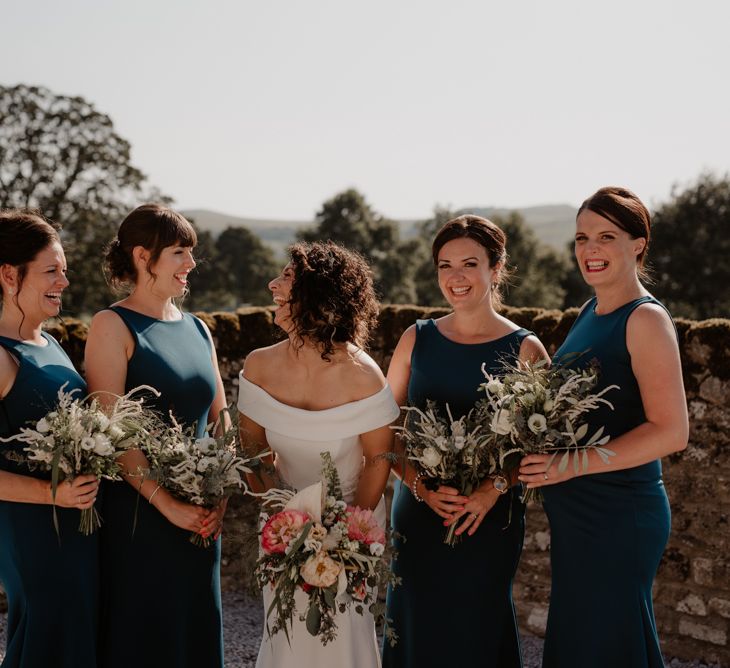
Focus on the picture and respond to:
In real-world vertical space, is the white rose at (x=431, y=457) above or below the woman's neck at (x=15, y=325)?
below

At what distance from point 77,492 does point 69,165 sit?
122 feet

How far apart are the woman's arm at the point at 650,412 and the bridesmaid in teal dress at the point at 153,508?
1528 mm

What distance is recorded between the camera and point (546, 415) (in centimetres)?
343

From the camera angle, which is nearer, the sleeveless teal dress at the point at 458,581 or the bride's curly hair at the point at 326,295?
the bride's curly hair at the point at 326,295

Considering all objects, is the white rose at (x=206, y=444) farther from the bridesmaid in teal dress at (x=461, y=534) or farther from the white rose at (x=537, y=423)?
the white rose at (x=537, y=423)

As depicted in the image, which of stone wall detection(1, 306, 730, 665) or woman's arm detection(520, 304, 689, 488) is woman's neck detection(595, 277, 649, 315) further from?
stone wall detection(1, 306, 730, 665)

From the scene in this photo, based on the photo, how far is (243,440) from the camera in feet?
12.4

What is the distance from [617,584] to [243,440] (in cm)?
178

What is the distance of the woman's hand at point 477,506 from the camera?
3762mm

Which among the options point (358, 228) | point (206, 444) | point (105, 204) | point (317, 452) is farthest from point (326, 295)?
point (358, 228)

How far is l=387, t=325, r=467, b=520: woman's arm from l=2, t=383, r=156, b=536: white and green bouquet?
1.21 metres

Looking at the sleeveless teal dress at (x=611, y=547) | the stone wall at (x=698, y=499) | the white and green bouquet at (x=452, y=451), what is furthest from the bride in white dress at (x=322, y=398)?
the stone wall at (x=698, y=499)

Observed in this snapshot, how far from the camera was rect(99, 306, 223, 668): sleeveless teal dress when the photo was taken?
378cm

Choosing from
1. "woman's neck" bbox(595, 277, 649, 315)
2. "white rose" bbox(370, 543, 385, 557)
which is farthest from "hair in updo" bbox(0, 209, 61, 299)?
"woman's neck" bbox(595, 277, 649, 315)
